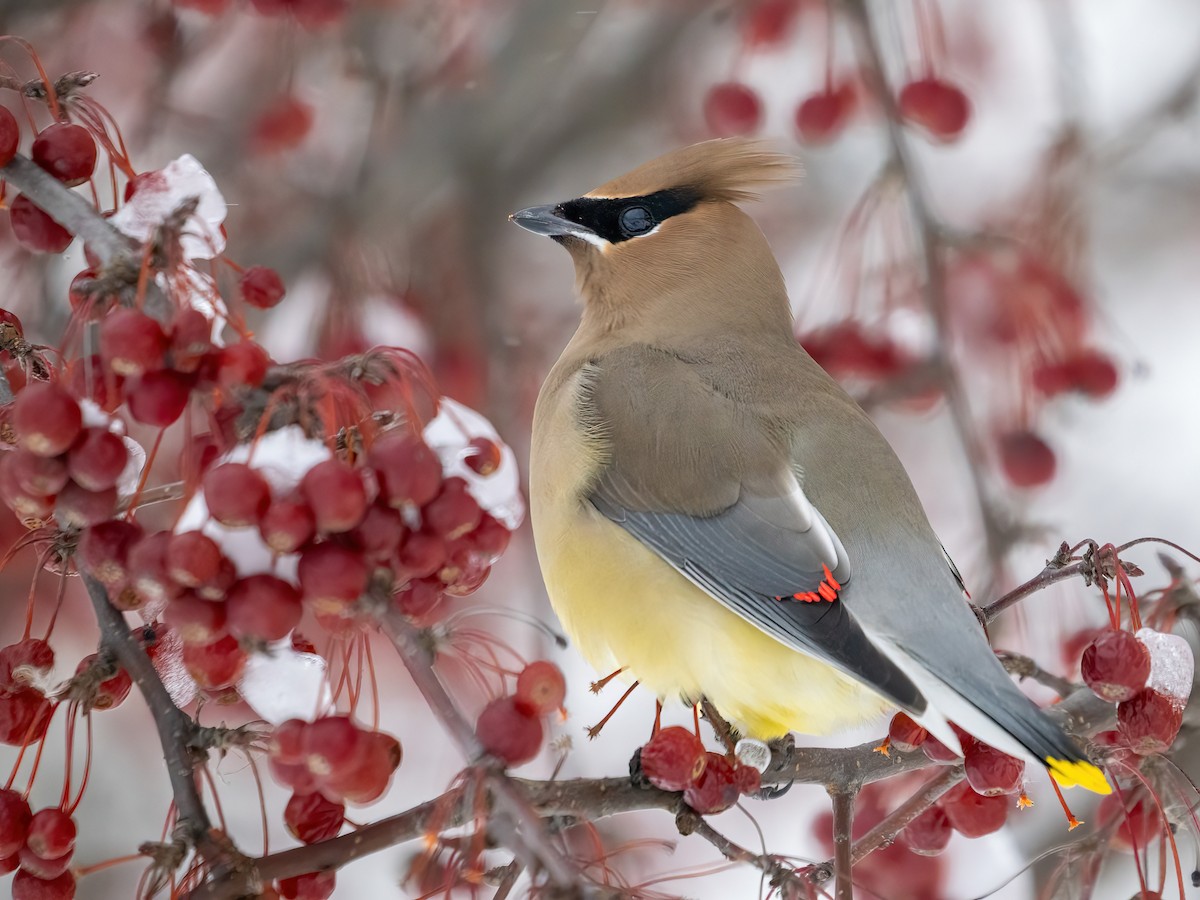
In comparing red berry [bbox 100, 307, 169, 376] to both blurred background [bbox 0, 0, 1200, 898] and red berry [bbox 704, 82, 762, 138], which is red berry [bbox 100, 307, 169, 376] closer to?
blurred background [bbox 0, 0, 1200, 898]

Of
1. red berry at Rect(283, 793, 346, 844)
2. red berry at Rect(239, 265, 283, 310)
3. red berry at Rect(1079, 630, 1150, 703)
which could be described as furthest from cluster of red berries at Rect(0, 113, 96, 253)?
red berry at Rect(1079, 630, 1150, 703)

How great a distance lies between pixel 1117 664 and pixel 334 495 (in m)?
1.16

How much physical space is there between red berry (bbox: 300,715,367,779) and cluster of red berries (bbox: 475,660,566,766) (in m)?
0.13

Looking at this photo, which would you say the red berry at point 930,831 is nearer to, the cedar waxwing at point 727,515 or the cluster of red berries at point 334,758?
the cedar waxwing at point 727,515

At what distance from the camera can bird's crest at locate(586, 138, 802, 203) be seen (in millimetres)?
3170

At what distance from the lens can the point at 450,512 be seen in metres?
1.58

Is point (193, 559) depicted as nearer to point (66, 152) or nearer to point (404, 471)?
point (404, 471)

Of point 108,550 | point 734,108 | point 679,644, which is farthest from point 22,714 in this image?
point 734,108

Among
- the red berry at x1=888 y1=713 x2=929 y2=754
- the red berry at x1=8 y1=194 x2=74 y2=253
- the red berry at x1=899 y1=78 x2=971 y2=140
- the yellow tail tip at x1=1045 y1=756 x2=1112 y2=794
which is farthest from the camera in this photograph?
the red berry at x1=899 y1=78 x2=971 y2=140

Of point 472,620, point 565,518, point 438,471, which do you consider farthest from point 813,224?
point 438,471

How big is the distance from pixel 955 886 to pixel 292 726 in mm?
1877

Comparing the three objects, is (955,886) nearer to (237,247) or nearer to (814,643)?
(814,643)

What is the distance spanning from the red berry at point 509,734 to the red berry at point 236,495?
343 millimetres

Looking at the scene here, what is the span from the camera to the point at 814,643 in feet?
8.04
